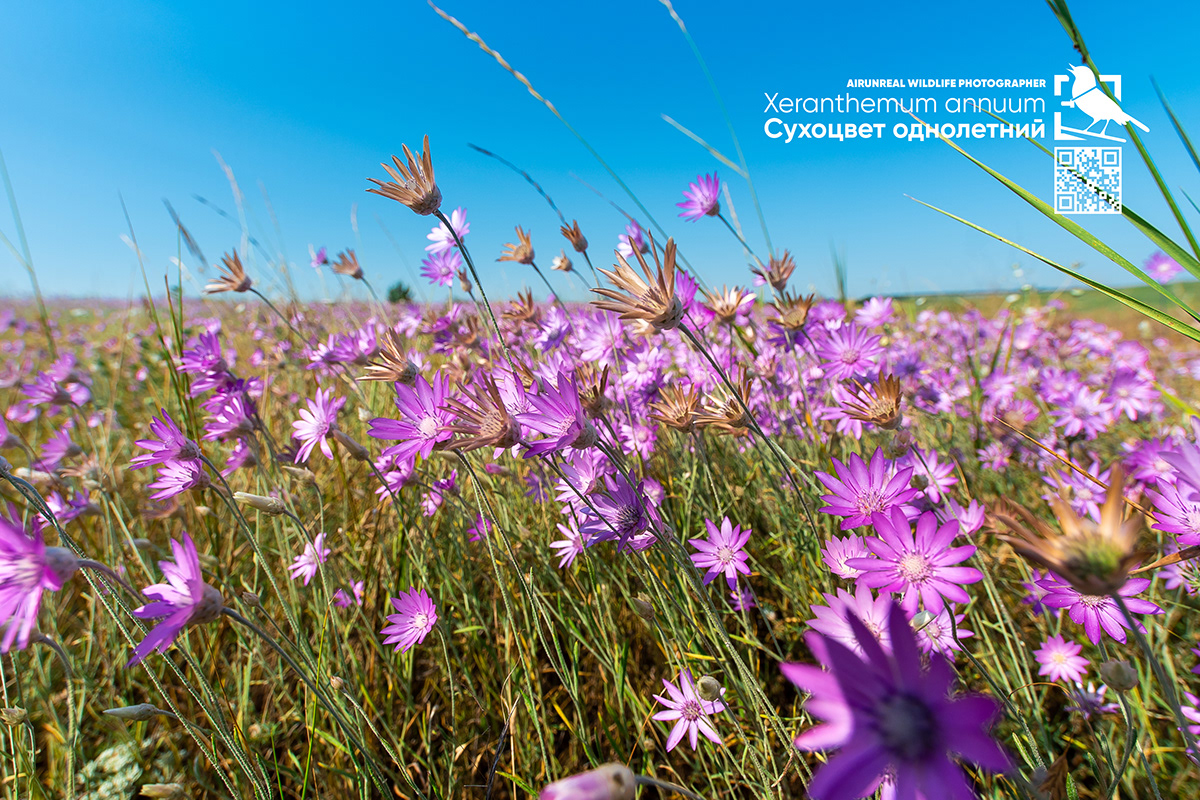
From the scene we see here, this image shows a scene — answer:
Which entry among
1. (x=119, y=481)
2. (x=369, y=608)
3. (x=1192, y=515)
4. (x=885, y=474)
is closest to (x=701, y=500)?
(x=885, y=474)

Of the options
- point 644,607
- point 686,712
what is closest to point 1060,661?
point 686,712

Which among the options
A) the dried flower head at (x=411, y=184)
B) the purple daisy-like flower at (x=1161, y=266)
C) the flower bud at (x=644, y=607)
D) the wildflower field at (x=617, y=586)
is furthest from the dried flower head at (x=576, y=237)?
the purple daisy-like flower at (x=1161, y=266)

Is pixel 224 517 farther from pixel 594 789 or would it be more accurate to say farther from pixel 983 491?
pixel 983 491

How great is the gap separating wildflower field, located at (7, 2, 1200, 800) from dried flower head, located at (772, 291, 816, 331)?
0.02 metres

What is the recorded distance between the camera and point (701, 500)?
5.85ft

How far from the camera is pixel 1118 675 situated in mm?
766

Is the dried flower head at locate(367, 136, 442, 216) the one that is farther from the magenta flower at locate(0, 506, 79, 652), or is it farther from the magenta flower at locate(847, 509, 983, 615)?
the magenta flower at locate(847, 509, 983, 615)

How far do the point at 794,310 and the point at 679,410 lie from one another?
0.85 meters

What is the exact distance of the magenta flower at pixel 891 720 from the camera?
0.43 metres

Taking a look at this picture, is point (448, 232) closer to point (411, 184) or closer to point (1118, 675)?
point (411, 184)

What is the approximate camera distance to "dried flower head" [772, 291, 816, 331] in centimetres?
188

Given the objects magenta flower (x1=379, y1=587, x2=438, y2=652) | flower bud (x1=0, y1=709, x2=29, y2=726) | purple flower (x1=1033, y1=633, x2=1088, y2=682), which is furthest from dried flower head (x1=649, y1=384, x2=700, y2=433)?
flower bud (x1=0, y1=709, x2=29, y2=726)

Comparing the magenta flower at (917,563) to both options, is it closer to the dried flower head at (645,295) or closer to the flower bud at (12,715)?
the dried flower head at (645,295)

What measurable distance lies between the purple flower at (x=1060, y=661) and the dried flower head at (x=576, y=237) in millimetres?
1934
